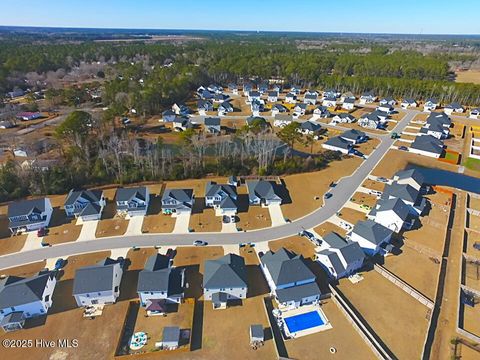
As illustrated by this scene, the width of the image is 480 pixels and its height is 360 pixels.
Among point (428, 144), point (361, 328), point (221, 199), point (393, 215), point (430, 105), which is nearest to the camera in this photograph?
point (361, 328)

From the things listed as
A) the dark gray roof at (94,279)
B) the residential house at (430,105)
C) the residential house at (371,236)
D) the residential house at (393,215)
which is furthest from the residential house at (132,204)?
the residential house at (430,105)

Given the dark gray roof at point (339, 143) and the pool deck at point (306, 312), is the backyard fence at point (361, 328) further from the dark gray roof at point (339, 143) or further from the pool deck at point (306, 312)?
the dark gray roof at point (339, 143)

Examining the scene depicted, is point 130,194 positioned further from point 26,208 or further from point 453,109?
point 453,109

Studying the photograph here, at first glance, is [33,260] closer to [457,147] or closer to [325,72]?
[457,147]

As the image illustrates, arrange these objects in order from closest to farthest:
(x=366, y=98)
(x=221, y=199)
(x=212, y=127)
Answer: (x=221, y=199) < (x=212, y=127) < (x=366, y=98)

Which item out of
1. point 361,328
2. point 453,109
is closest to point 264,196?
point 361,328

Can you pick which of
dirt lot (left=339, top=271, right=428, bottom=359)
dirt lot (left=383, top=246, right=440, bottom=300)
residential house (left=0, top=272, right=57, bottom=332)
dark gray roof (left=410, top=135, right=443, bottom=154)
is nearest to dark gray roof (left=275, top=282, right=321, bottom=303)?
dirt lot (left=339, top=271, right=428, bottom=359)

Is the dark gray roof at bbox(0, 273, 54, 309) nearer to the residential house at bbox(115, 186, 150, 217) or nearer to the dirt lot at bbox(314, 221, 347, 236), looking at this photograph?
the residential house at bbox(115, 186, 150, 217)
